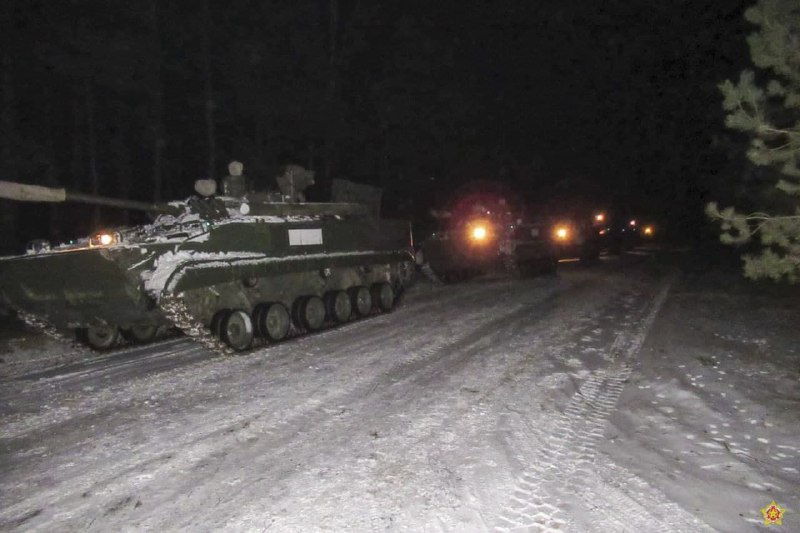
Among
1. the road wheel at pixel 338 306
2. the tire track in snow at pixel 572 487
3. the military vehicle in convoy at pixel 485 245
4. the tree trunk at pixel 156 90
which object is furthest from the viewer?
the tree trunk at pixel 156 90

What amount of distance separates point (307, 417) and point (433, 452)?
143 centimetres

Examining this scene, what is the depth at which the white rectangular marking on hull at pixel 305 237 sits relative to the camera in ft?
33.7

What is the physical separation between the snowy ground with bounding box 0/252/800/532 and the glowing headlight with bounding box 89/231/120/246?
5.46 ft

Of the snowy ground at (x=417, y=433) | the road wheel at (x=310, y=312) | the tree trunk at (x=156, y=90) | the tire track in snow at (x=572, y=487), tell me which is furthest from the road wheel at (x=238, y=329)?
the tree trunk at (x=156, y=90)

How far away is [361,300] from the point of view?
1180 centimetres

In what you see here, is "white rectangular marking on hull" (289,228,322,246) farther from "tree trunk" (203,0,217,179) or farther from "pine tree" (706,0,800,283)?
"tree trunk" (203,0,217,179)

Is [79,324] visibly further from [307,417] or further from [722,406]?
[722,406]

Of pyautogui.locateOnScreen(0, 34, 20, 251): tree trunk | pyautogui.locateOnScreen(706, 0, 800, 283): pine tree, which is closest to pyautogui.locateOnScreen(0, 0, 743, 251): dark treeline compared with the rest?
pyautogui.locateOnScreen(0, 34, 20, 251): tree trunk

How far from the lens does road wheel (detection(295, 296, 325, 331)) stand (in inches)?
403

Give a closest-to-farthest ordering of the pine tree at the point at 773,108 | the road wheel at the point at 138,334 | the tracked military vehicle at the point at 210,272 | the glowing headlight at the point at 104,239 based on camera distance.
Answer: the pine tree at the point at 773,108
the tracked military vehicle at the point at 210,272
the glowing headlight at the point at 104,239
the road wheel at the point at 138,334

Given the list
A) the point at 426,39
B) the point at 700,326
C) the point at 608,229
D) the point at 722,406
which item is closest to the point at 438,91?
the point at 426,39

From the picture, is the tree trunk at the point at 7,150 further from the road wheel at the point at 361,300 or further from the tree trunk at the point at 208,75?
the road wheel at the point at 361,300

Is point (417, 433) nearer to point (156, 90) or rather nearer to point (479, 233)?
point (479, 233)

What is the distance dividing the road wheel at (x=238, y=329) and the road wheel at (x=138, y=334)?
73.7 inches
